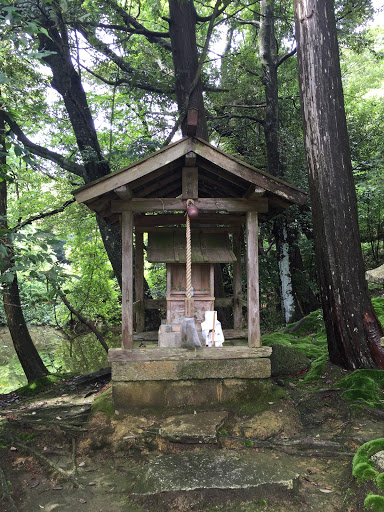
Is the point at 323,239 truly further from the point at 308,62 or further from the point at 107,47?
the point at 107,47

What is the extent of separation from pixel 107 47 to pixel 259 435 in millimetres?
9264

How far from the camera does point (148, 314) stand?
26.6ft

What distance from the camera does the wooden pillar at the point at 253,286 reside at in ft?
17.0

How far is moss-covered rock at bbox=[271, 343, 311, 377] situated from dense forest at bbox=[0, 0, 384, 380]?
84 centimetres

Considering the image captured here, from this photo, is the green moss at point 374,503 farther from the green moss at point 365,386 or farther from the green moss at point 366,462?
the green moss at point 365,386

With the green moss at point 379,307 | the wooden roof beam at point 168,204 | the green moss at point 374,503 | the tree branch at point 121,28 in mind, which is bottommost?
the green moss at point 374,503

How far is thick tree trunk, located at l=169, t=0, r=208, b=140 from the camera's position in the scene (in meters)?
8.43

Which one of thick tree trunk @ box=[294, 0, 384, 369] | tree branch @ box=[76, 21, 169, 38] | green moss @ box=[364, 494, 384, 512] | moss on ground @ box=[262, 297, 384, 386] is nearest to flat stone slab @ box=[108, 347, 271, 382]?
moss on ground @ box=[262, 297, 384, 386]

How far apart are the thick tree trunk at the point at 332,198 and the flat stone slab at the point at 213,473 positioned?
7.45 feet

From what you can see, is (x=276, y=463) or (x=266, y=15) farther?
(x=266, y=15)

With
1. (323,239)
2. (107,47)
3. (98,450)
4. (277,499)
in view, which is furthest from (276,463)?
(107,47)

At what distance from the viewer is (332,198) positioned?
550 cm

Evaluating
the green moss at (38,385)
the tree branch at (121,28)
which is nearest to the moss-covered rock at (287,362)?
the green moss at (38,385)

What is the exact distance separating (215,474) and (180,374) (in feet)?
4.93
